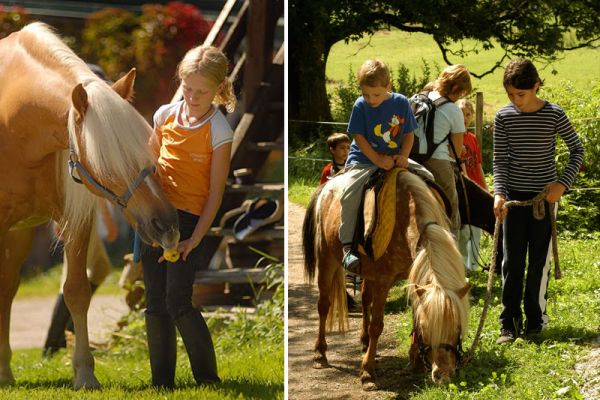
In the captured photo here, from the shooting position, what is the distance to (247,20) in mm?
6117

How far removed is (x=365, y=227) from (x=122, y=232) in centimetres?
372

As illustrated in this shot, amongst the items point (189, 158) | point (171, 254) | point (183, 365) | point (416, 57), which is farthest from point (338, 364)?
point (416, 57)

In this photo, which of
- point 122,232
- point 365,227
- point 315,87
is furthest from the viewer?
point 315,87

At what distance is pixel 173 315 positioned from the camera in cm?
376

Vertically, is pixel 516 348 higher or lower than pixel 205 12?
lower

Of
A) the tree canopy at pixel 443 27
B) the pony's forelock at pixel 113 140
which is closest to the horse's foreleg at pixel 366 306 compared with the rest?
the pony's forelock at pixel 113 140

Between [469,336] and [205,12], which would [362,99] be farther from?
[205,12]

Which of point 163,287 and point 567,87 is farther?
point 567,87

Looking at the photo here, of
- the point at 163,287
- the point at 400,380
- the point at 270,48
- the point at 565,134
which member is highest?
the point at 270,48

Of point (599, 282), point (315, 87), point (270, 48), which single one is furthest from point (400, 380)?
point (315, 87)

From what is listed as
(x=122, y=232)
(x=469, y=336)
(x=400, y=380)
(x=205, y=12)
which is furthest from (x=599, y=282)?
(x=122, y=232)

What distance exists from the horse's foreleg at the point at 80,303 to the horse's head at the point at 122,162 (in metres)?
0.60

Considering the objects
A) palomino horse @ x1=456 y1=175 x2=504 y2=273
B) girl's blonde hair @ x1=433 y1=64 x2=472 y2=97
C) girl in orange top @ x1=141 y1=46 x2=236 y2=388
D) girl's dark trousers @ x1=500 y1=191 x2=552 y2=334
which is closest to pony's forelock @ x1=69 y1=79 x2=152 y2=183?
girl in orange top @ x1=141 y1=46 x2=236 y2=388

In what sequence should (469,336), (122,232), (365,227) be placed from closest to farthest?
(365,227)
(469,336)
(122,232)
